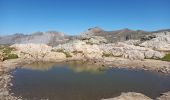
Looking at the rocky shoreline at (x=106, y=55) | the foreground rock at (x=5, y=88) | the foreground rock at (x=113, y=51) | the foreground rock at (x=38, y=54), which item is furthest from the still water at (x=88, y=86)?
the foreground rock at (x=38, y=54)

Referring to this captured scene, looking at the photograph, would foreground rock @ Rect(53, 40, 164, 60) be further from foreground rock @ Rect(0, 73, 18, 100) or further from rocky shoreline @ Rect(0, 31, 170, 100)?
foreground rock @ Rect(0, 73, 18, 100)

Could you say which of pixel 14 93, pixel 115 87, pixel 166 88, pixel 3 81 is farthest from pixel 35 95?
pixel 166 88

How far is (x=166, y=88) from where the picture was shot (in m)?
53.8

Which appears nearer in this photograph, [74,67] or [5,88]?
[5,88]

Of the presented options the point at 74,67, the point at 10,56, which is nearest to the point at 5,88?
the point at 74,67

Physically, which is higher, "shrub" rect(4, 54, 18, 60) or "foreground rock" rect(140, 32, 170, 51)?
"foreground rock" rect(140, 32, 170, 51)

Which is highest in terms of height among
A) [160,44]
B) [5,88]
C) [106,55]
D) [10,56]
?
[160,44]

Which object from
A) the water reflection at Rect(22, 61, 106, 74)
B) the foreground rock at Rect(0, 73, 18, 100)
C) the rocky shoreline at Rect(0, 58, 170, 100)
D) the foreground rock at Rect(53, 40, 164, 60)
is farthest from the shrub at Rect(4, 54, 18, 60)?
the foreground rock at Rect(0, 73, 18, 100)

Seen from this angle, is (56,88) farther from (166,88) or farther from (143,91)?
(166,88)

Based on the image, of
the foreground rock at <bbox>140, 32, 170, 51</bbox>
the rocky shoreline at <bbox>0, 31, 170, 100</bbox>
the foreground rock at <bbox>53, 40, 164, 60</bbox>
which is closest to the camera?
the rocky shoreline at <bbox>0, 31, 170, 100</bbox>

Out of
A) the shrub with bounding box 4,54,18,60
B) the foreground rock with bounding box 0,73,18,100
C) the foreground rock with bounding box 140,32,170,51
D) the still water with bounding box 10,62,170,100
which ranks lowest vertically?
the still water with bounding box 10,62,170,100

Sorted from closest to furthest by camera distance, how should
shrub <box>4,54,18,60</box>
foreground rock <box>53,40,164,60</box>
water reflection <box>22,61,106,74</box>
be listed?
water reflection <box>22,61,106,74</box>, shrub <box>4,54,18,60</box>, foreground rock <box>53,40,164,60</box>

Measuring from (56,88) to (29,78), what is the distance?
13323 mm

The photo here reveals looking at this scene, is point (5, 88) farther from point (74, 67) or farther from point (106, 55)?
point (106, 55)
